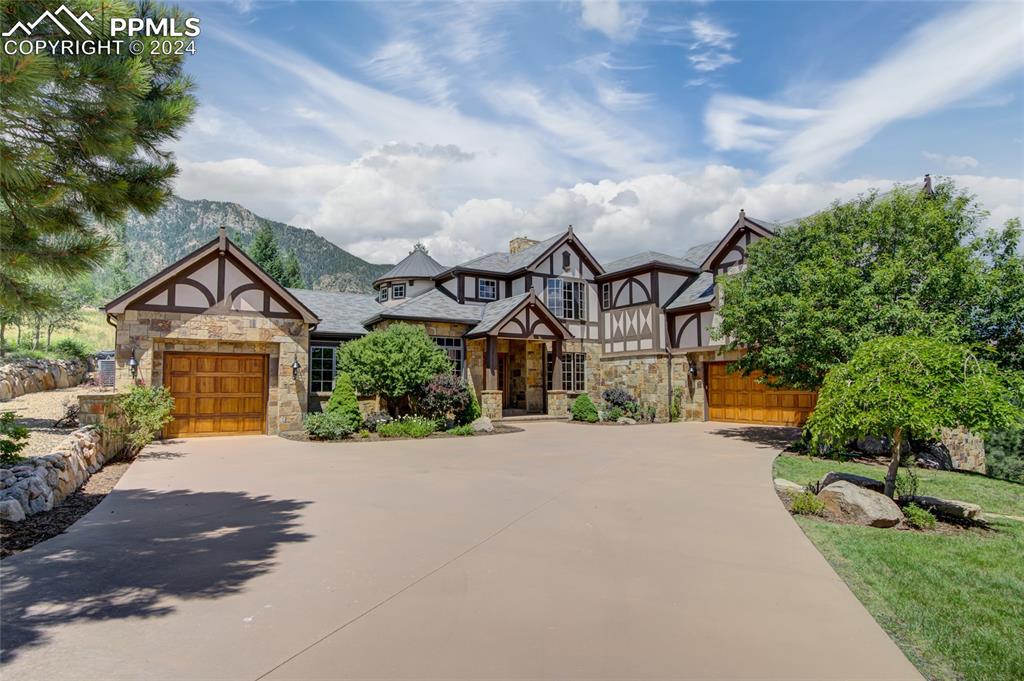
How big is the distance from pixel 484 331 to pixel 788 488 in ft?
42.2

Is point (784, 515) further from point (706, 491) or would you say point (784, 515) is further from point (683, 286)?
point (683, 286)

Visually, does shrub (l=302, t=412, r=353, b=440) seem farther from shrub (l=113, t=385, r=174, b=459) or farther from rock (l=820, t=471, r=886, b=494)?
rock (l=820, t=471, r=886, b=494)

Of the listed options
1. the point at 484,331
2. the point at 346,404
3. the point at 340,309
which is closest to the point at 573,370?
the point at 484,331

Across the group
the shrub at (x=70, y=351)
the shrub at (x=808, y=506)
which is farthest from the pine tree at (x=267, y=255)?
the shrub at (x=808, y=506)

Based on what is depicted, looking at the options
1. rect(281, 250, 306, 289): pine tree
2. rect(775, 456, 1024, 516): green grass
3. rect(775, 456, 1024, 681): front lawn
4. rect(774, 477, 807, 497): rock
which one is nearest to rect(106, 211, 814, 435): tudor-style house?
rect(775, 456, 1024, 516): green grass

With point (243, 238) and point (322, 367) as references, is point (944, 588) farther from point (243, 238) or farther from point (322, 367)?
point (243, 238)

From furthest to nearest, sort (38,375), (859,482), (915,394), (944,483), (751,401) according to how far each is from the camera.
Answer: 1. (38,375)
2. (751,401)
3. (944,483)
4. (859,482)
5. (915,394)

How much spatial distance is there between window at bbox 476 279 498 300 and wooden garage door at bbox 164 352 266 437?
10.7 metres

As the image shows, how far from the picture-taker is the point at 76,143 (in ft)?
20.5

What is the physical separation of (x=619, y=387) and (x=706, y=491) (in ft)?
51.7

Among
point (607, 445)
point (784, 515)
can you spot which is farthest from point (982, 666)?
point (607, 445)

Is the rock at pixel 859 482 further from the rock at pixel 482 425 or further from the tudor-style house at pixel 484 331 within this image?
the rock at pixel 482 425

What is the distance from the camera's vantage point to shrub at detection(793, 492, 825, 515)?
793 cm

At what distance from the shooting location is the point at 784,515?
25.1 feet
